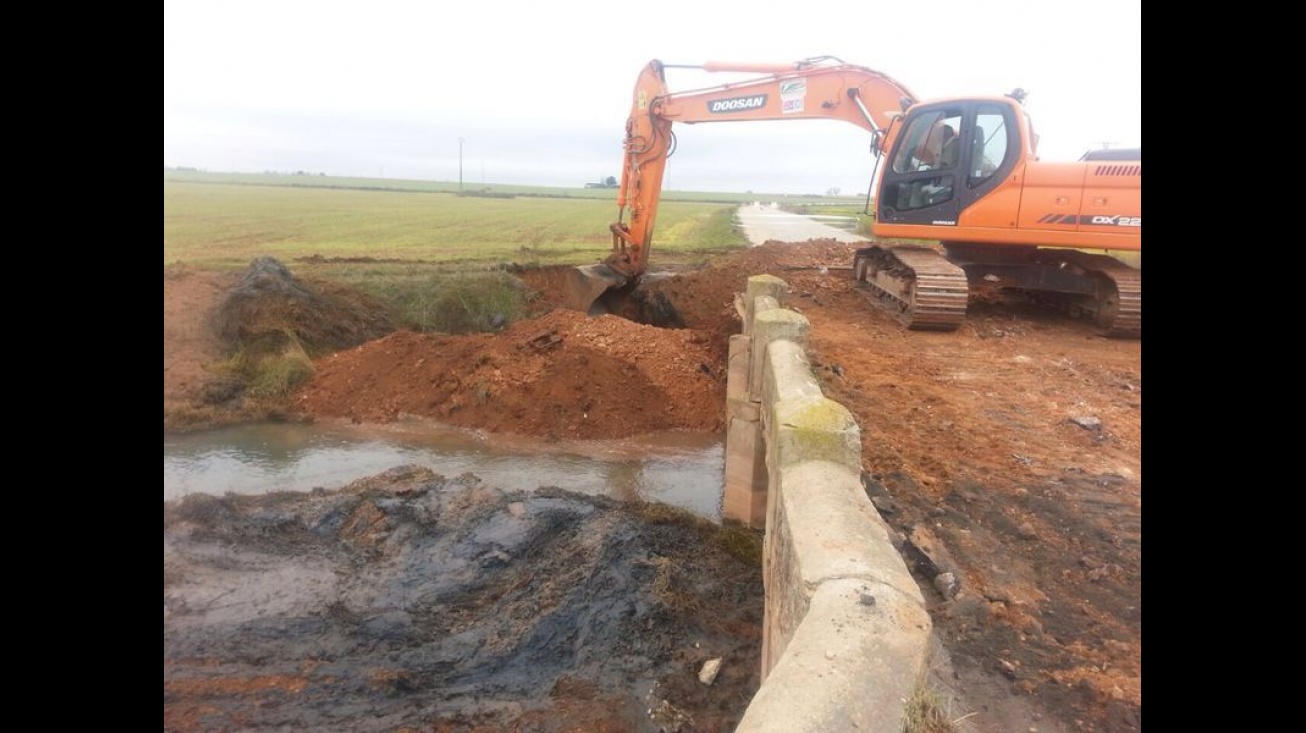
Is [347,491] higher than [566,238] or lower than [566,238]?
lower

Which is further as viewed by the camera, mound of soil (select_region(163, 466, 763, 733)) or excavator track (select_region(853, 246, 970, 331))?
excavator track (select_region(853, 246, 970, 331))

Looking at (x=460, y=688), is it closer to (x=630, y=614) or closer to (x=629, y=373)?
(x=630, y=614)

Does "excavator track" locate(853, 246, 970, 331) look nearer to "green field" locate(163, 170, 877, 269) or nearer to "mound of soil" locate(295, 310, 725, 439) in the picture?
"mound of soil" locate(295, 310, 725, 439)

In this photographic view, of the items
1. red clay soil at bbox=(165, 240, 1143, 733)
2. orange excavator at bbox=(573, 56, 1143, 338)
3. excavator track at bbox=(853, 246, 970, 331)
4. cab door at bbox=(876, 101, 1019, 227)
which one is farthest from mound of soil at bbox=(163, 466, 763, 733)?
cab door at bbox=(876, 101, 1019, 227)

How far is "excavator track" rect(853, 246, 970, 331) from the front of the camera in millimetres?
8133

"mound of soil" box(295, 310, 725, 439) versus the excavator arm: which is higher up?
the excavator arm

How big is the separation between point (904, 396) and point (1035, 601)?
286 cm

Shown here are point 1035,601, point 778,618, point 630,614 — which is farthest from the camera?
point 630,614

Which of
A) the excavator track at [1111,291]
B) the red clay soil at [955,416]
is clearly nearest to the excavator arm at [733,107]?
the red clay soil at [955,416]

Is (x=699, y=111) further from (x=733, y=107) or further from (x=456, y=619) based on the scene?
(x=456, y=619)

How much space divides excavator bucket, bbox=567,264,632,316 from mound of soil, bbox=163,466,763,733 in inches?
271

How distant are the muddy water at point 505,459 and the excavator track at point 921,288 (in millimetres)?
3030

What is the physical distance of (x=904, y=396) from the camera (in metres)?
6.11
